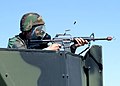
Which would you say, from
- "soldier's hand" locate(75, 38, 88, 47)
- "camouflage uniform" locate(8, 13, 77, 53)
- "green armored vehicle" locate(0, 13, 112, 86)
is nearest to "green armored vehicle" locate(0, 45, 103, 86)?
"green armored vehicle" locate(0, 13, 112, 86)

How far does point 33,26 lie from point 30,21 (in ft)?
0.32

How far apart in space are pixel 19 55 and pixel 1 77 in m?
0.37

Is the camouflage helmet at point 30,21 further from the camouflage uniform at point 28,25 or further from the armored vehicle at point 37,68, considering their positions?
the armored vehicle at point 37,68

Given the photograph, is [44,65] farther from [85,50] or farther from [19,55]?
[85,50]

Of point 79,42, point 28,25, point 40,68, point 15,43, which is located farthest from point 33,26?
point 40,68

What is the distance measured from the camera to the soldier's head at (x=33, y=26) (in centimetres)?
709

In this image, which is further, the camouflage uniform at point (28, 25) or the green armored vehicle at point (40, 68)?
the camouflage uniform at point (28, 25)

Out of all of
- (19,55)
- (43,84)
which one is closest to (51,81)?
(43,84)

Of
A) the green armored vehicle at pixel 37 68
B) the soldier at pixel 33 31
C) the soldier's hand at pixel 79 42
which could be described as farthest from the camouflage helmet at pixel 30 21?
the green armored vehicle at pixel 37 68

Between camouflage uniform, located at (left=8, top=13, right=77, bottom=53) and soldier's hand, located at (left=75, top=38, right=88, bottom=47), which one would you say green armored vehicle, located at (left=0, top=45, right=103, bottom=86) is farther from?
soldier's hand, located at (left=75, top=38, right=88, bottom=47)

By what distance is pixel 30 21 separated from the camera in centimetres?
722

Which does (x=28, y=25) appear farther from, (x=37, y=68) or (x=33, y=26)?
(x=37, y=68)

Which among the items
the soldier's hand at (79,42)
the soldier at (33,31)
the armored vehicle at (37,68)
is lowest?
the armored vehicle at (37,68)

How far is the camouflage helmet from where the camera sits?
720cm
